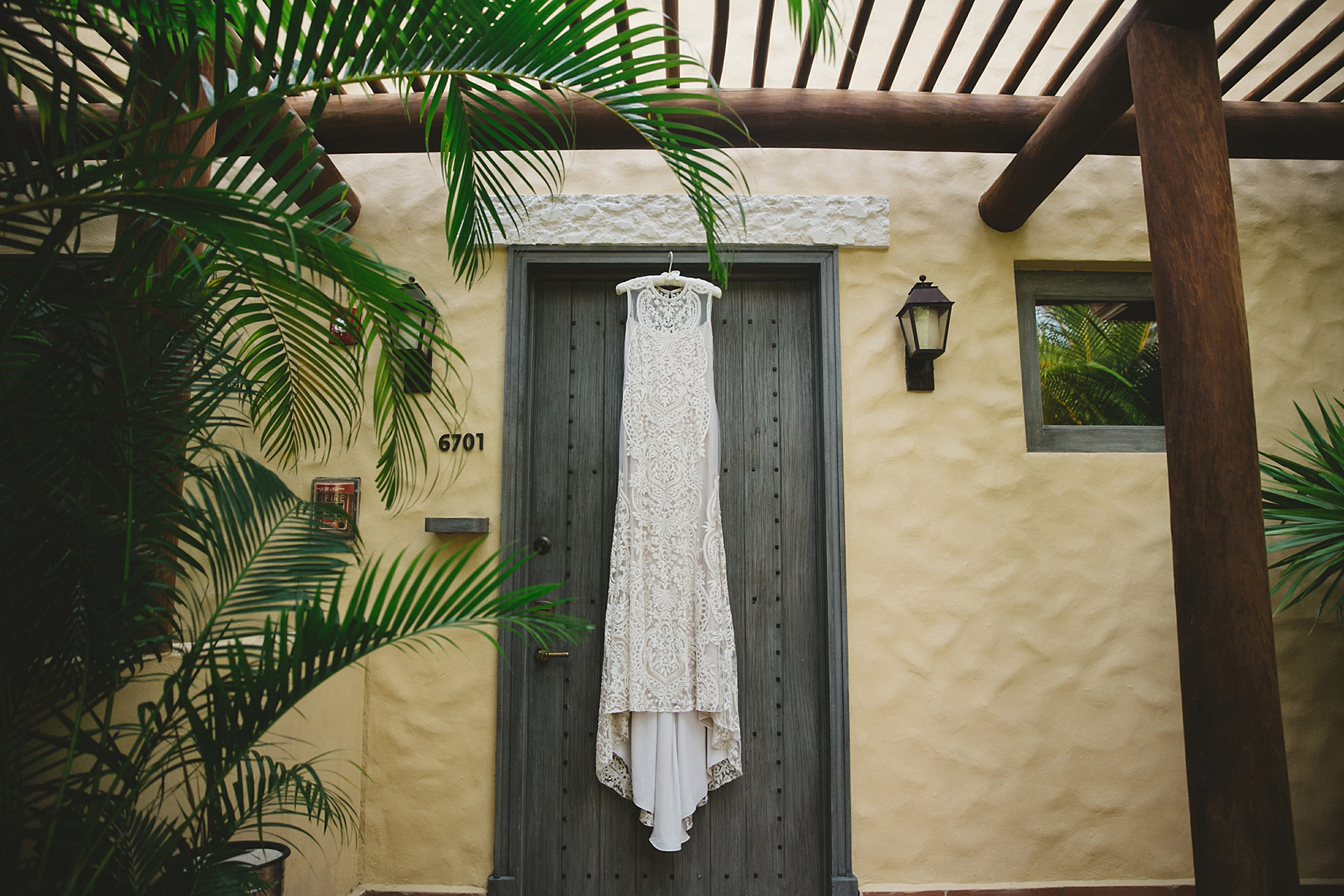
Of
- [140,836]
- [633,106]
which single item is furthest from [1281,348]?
[140,836]

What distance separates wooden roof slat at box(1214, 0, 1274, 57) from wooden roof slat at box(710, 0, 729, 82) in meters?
1.27

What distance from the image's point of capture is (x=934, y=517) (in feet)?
8.11

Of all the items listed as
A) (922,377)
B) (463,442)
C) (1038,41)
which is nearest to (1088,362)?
(922,377)

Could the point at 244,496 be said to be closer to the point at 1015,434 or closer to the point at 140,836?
the point at 140,836

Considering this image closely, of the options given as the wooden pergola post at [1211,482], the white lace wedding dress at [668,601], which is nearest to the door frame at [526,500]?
the white lace wedding dress at [668,601]

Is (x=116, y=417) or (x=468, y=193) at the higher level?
(x=468, y=193)

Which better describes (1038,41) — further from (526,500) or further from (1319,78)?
(526,500)

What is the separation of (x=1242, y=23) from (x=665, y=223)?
173 centimetres

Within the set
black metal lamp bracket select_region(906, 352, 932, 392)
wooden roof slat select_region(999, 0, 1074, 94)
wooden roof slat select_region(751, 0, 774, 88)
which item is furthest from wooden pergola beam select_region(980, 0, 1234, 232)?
wooden roof slat select_region(751, 0, 774, 88)

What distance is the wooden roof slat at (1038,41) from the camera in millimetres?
1902

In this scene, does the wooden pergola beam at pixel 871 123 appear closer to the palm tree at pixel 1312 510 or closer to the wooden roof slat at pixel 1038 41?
the wooden roof slat at pixel 1038 41

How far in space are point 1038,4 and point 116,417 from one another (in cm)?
321

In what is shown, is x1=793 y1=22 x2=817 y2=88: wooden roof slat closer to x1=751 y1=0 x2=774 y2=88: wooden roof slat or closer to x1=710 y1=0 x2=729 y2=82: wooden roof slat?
x1=751 y1=0 x2=774 y2=88: wooden roof slat

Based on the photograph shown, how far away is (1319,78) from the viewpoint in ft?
7.08
